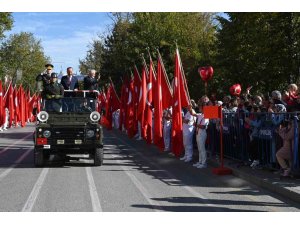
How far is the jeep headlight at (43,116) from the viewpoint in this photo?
612 inches

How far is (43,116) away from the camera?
15.6 metres

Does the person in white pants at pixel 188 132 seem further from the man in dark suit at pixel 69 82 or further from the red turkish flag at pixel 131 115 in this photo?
the red turkish flag at pixel 131 115

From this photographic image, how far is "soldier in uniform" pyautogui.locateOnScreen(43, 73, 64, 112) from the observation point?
1619cm

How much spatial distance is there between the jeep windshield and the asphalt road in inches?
66.5

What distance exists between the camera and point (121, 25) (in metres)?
53.1

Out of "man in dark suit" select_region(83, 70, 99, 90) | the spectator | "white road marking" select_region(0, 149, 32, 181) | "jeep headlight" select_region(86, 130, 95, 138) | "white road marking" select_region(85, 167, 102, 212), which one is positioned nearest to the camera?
"white road marking" select_region(85, 167, 102, 212)

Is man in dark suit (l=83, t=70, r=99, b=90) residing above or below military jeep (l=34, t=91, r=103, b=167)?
above

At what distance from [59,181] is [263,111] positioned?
5343mm

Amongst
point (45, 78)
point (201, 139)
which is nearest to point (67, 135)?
point (45, 78)

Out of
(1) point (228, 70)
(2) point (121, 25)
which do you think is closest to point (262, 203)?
(1) point (228, 70)

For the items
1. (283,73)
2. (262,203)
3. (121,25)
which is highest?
(121,25)

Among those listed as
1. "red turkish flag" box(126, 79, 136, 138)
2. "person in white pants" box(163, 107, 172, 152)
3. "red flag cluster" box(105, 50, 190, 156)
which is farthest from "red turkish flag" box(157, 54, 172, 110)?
"red turkish flag" box(126, 79, 136, 138)

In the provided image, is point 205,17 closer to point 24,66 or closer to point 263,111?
point 24,66

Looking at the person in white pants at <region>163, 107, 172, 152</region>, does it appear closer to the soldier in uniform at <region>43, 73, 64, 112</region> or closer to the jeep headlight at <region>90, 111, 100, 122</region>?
the jeep headlight at <region>90, 111, 100, 122</region>
